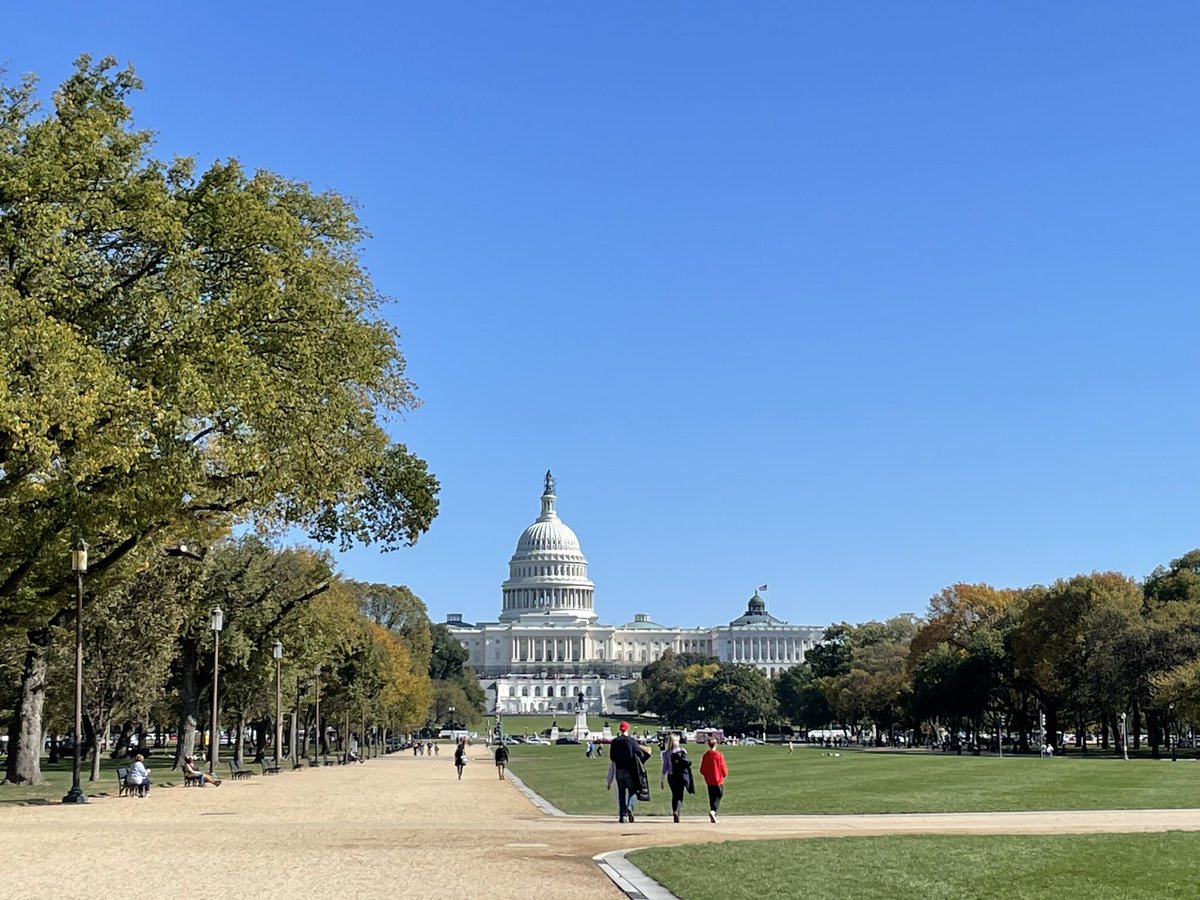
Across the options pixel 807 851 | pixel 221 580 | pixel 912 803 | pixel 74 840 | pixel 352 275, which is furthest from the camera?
pixel 221 580

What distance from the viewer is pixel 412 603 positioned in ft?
512

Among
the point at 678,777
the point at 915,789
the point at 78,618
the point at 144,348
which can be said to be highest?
the point at 144,348

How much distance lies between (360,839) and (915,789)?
2074cm

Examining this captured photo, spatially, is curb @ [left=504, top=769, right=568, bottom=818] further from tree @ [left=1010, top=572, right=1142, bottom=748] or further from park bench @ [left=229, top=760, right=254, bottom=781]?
tree @ [left=1010, top=572, right=1142, bottom=748]

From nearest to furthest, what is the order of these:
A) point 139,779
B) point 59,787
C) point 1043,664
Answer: point 139,779, point 59,787, point 1043,664

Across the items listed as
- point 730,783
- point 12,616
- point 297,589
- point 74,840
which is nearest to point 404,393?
point 12,616

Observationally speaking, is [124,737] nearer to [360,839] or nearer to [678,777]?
[678,777]

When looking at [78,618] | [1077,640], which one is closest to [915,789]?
[78,618]

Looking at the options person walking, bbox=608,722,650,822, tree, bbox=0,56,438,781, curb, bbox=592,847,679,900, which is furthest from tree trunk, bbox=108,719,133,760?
curb, bbox=592,847,679,900

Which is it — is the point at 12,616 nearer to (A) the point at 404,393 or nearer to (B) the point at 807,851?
(A) the point at 404,393

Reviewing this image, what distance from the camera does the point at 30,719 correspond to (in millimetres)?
49469

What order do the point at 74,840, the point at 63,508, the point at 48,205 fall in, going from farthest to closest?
1. the point at 63,508
2. the point at 48,205
3. the point at 74,840

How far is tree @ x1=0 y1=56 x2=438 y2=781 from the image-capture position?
98.0 ft

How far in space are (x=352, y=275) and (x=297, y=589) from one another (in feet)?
118
